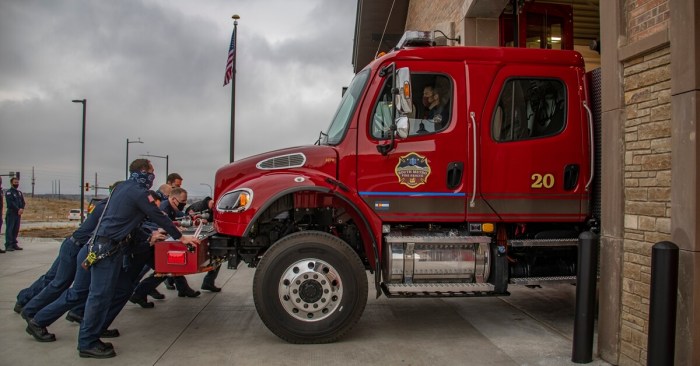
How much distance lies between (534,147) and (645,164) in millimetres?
1377

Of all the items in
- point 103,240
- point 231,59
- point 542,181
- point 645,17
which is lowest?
point 103,240

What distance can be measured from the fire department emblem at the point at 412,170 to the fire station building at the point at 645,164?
166 centimetres

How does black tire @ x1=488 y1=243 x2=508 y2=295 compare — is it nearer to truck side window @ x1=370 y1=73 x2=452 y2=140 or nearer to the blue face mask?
truck side window @ x1=370 y1=73 x2=452 y2=140

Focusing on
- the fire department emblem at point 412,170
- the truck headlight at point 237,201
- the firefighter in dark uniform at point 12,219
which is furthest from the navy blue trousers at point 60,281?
the firefighter in dark uniform at point 12,219

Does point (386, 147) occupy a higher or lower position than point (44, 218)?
higher

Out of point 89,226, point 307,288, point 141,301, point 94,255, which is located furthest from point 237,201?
point 141,301

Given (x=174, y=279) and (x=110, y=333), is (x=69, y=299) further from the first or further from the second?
(x=174, y=279)

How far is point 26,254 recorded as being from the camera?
1202cm

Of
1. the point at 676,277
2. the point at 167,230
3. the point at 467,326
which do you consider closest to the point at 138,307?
the point at 167,230

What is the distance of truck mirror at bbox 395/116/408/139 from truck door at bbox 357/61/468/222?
264mm

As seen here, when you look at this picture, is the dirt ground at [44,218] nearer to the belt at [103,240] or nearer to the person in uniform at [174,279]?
the person in uniform at [174,279]

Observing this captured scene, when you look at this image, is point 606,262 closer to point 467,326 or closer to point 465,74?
point 467,326

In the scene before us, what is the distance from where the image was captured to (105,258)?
485 centimetres

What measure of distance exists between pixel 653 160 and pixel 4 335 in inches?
248
